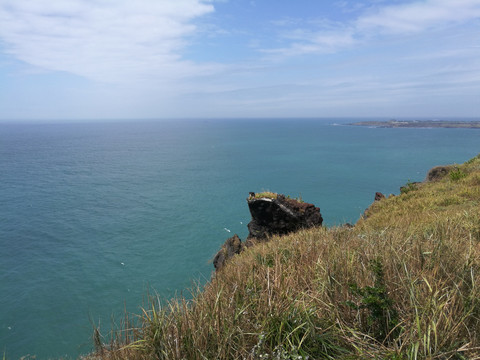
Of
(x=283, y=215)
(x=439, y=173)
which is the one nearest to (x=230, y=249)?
(x=283, y=215)

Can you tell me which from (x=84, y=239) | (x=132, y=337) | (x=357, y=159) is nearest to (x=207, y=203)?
(x=84, y=239)

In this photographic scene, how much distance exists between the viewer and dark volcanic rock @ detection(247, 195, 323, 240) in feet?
62.7

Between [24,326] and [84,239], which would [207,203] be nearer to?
[84,239]

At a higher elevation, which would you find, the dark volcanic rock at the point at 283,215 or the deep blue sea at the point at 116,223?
the dark volcanic rock at the point at 283,215

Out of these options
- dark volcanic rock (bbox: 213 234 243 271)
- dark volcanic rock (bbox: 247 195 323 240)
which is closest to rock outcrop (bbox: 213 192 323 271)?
dark volcanic rock (bbox: 247 195 323 240)

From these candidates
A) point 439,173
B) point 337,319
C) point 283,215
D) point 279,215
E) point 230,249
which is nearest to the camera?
point 337,319

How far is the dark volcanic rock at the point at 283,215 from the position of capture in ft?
62.7

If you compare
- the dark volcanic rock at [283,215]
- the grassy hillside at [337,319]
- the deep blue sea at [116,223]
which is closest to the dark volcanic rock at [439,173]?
the deep blue sea at [116,223]

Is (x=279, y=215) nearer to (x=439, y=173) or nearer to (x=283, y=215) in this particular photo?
(x=283, y=215)

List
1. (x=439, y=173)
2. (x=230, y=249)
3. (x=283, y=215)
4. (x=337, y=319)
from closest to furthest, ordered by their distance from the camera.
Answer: (x=337, y=319) → (x=283, y=215) → (x=230, y=249) → (x=439, y=173)

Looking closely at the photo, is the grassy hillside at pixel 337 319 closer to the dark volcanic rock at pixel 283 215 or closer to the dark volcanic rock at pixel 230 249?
the dark volcanic rock at pixel 283 215

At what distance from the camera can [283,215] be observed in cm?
1933

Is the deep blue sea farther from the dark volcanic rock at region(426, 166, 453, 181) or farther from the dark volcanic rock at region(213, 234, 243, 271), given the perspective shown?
the dark volcanic rock at region(426, 166, 453, 181)

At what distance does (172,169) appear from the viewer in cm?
8325
